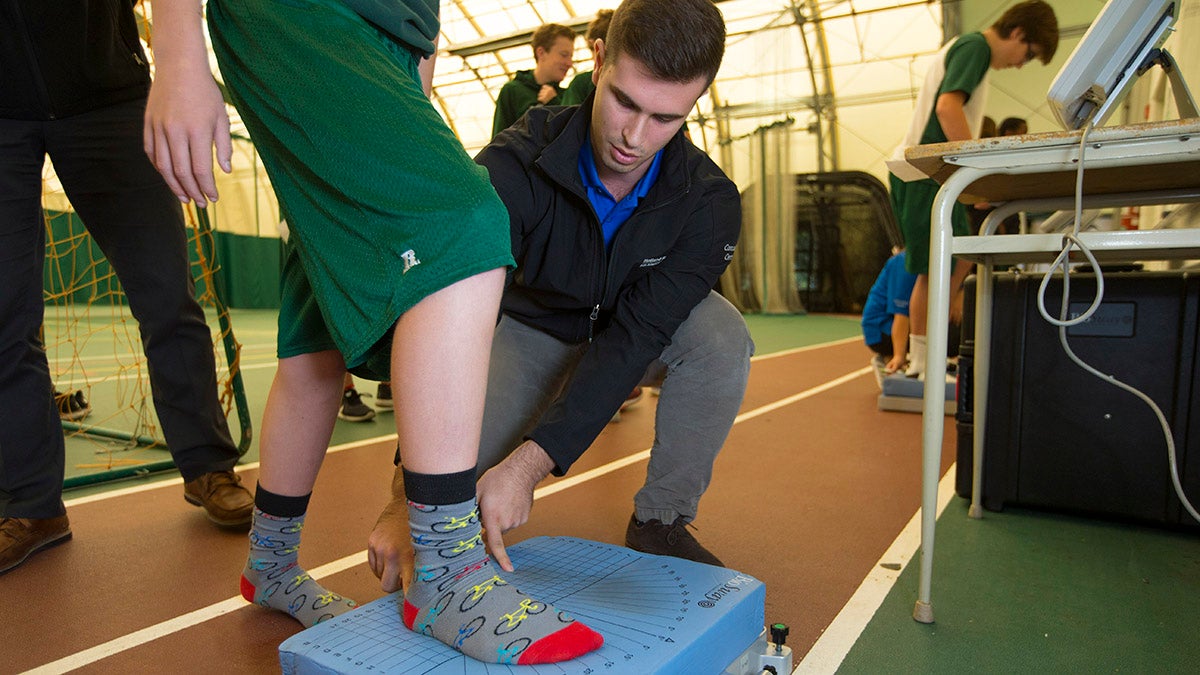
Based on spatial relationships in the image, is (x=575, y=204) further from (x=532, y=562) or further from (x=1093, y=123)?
(x=1093, y=123)

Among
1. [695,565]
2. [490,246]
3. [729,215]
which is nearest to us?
[490,246]

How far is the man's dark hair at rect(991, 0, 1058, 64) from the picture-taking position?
9.53 feet

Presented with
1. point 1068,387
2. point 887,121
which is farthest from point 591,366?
point 887,121

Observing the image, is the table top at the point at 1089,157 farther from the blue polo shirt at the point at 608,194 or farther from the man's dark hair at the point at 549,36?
the man's dark hair at the point at 549,36

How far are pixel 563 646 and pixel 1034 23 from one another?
3130 mm

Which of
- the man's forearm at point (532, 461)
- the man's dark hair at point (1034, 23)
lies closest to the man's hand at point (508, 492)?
the man's forearm at point (532, 461)

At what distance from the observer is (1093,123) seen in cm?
117

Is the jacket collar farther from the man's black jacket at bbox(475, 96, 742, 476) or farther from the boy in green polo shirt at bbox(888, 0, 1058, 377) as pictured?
the boy in green polo shirt at bbox(888, 0, 1058, 377)

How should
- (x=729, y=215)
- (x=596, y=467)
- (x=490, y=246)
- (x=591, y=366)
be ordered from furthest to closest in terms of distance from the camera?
(x=596, y=467)
(x=729, y=215)
(x=591, y=366)
(x=490, y=246)

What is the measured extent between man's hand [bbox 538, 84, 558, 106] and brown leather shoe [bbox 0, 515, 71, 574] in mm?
2434

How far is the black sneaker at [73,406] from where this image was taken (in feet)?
9.79

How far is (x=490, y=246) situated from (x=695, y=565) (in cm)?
54

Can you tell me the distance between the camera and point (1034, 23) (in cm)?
291

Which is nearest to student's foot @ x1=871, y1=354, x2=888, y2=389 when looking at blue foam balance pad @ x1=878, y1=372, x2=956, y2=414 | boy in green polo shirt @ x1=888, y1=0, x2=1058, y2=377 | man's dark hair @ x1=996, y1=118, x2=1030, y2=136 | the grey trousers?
blue foam balance pad @ x1=878, y1=372, x2=956, y2=414
